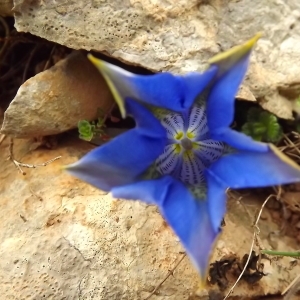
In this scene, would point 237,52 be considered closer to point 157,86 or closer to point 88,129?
point 157,86

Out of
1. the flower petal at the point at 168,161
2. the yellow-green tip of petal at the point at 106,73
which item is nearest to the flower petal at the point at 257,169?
the flower petal at the point at 168,161

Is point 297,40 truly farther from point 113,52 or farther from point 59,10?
point 59,10

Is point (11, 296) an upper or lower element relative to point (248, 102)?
lower

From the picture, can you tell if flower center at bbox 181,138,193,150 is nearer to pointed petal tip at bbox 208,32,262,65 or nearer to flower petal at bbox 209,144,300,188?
flower petal at bbox 209,144,300,188

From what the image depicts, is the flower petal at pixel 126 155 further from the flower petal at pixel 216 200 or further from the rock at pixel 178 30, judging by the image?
the rock at pixel 178 30

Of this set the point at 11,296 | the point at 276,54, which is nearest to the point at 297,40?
the point at 276,54

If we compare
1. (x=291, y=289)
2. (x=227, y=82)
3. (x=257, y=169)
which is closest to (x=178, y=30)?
(x=227, y=82)
